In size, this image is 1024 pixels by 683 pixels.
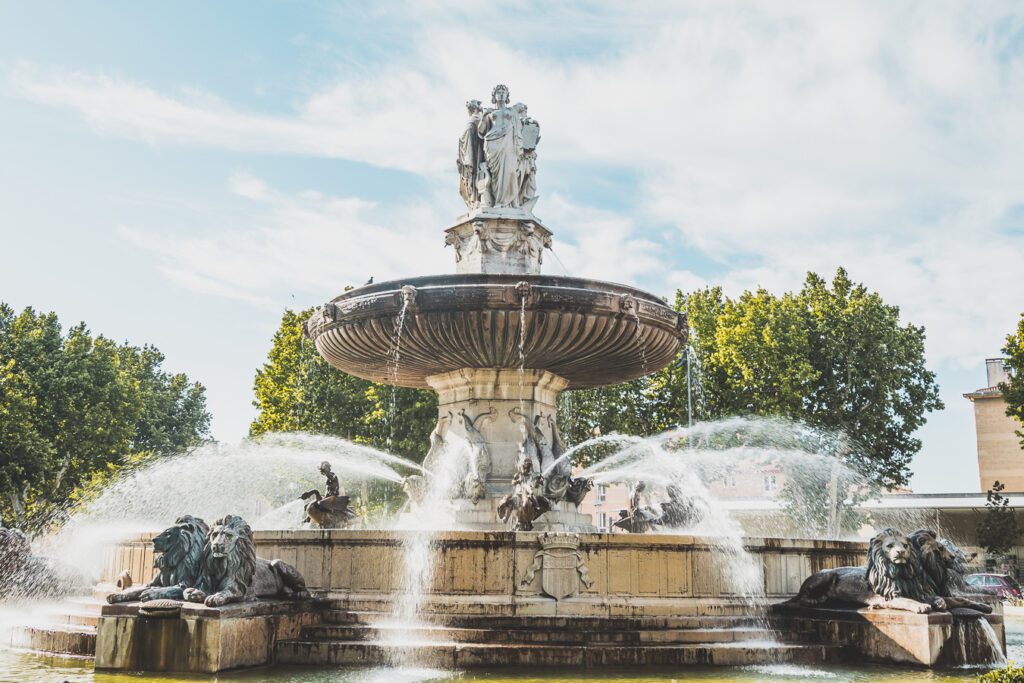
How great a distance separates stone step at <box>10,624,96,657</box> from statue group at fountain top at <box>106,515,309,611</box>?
926 millimetres

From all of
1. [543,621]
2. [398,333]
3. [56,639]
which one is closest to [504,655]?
[543,621]

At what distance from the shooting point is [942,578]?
7926 millimetres

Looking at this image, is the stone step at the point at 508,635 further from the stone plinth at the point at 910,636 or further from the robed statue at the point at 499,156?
the robed statue at the point at 499,156

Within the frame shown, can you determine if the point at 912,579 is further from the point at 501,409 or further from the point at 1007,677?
the point at 501,409

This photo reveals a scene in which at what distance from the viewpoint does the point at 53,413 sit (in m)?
29.9

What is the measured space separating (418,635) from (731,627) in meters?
2.78

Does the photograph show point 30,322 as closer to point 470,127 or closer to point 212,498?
point 212,498

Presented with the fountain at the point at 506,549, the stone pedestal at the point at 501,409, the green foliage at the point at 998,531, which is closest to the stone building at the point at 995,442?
the green foliage at the point at 998,531

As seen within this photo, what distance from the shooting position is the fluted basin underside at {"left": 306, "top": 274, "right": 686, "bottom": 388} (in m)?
10.2

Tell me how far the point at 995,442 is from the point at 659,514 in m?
41.2

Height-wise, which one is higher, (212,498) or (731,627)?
(212,498)

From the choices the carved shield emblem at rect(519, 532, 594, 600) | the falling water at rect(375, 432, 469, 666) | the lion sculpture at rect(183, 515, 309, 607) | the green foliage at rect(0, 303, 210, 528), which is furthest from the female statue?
the green foliage at rect(0, 303, 210, 528)

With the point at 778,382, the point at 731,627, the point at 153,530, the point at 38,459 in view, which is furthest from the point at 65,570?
the point at 778,382

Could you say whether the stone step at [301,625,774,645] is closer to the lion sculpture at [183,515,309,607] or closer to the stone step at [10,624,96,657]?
the lion sculpture at [183,515,309,607]
